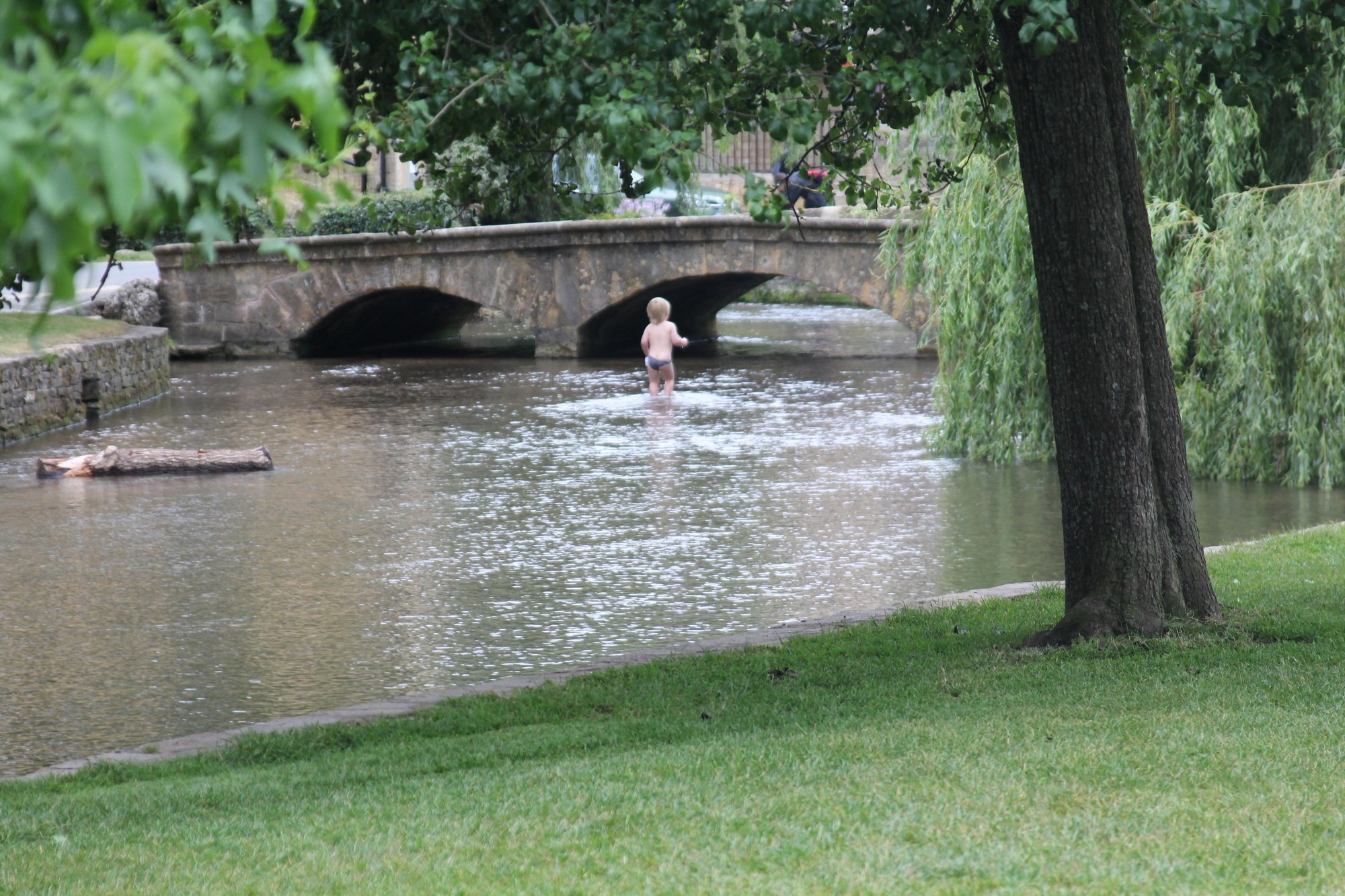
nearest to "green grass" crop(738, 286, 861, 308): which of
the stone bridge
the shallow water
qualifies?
the stone bridge

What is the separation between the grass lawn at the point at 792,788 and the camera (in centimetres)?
429

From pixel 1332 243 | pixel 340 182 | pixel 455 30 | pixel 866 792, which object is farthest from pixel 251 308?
pixel 340 182

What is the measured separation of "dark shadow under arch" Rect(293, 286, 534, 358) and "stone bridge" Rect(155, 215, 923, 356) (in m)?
0.09

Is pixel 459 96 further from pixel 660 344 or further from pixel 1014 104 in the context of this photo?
pixel 660 344

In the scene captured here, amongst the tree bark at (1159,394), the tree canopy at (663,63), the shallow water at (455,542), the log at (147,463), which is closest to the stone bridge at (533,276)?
the shallow water at (455,542)

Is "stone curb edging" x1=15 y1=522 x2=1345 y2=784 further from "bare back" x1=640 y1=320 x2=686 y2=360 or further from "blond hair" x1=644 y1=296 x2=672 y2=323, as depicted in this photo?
"blond hair" x1=644 y1=296 x2=672 y2=323

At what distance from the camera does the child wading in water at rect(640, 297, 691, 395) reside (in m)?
20.5

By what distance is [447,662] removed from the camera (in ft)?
28.2

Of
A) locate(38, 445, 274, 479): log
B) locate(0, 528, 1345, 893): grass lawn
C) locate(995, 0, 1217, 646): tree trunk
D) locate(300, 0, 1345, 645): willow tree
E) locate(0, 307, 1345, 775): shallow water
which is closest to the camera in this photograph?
locate(0, 528, 1345, 893): grass lawn

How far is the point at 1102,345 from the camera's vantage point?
7.27 meters

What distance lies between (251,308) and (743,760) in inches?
931

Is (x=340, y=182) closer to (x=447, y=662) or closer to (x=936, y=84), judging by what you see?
(x=936, y=84)

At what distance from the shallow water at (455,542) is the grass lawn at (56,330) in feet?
3.74

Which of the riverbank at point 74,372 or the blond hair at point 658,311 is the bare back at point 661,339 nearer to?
the blond hair at point 658,311
